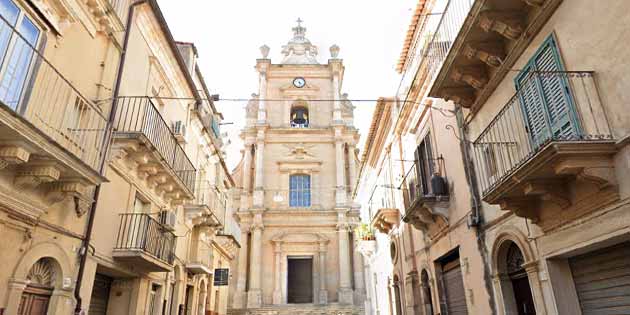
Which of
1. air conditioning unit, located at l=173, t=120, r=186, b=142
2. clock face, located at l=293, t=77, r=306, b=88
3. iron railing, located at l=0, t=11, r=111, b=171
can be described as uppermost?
clock face, located at l=293, t=77, r=306, b=88

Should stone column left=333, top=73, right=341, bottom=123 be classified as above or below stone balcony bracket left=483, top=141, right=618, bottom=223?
above

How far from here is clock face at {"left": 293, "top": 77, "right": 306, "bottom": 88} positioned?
2994 centimetres

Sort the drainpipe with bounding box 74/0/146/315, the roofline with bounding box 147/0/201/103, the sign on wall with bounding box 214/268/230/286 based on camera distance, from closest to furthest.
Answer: the drainpipe with bounding box 74/0/146/315
the roofline with bounding box 147/0/201/103
the sign on wall with bounding box 214/268/230/286

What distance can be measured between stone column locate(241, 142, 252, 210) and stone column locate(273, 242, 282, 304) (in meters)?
3.39

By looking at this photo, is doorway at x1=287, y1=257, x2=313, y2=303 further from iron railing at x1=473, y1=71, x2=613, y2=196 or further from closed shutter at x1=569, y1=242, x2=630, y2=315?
closed shutter at x1=569, y1=242, x2=630, y2=315

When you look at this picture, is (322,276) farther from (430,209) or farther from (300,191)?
(430,209)

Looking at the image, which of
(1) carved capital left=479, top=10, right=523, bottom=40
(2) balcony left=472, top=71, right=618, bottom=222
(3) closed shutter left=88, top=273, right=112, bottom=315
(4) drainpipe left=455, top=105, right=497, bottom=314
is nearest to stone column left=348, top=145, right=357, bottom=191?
(4) drainpipe left=455, top=105, right=497, bottom=314

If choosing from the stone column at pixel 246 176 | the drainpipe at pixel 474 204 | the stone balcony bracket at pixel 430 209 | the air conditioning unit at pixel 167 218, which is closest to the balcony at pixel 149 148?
the air conditioning unit at pixel 167 218

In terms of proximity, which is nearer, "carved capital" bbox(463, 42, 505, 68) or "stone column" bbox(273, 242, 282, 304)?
"carved capital" bbox(463, 42, 505, 68)

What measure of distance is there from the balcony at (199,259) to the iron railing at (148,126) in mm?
3460

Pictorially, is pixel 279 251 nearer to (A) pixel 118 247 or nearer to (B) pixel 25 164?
(A) pixel 118 247

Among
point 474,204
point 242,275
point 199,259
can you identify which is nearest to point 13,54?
point 474,204

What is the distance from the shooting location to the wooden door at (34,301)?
580cm

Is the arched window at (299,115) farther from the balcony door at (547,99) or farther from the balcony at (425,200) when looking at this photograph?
the balcony door at (547,99)
